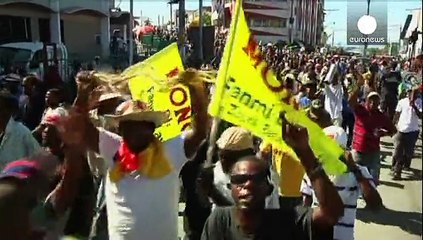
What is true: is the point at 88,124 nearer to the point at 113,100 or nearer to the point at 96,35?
the point at 113,100

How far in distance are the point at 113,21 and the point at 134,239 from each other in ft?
112

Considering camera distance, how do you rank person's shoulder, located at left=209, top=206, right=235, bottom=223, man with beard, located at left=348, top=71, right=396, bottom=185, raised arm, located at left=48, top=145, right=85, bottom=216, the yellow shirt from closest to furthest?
person's shoulder, located at left=209, top=206, right=235, bottom=223 → raised arm, located at left=48, top=145, right=85, bottom=216 → the yellow shirt → man with beard, located at left=348, top=71, right=396, bottom=185

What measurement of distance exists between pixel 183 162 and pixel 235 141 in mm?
305

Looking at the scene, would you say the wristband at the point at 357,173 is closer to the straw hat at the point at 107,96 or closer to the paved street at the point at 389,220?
the straw hat at the point at 107,96

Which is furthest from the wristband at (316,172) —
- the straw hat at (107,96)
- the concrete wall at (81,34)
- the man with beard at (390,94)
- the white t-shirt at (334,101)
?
the concrete wall at (81,34)

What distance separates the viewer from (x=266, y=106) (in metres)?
2.59

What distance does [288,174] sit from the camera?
4707 mm

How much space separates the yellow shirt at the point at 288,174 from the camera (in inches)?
184

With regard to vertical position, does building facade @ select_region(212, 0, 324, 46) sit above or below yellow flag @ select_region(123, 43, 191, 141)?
above

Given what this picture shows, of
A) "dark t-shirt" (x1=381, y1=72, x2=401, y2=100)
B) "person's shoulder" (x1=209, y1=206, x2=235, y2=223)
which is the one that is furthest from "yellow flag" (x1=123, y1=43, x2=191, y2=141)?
"dark t-shirt" (x1=381, y1=72, x2=401, y2=100)

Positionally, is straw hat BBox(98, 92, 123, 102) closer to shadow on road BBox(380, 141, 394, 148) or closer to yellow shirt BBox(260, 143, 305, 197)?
yellow shirt BBox(260, 143, 305, 197)

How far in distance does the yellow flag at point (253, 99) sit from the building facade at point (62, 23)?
21.8 metres

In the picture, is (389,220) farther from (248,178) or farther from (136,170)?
(248,178)

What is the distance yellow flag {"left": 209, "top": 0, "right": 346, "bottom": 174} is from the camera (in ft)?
8.12
